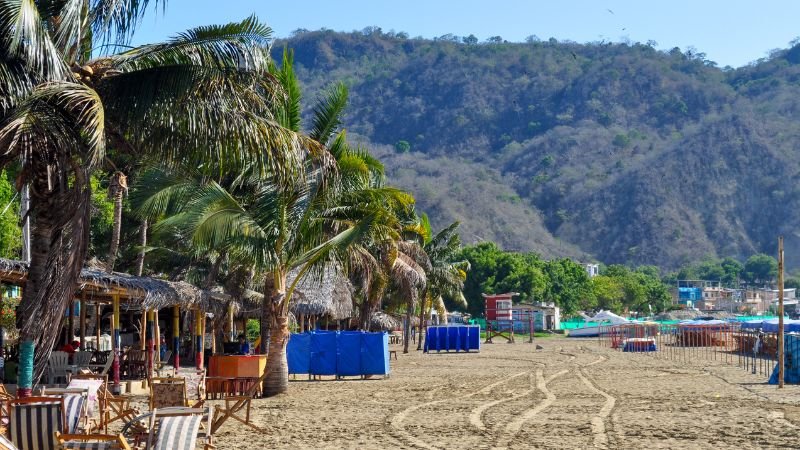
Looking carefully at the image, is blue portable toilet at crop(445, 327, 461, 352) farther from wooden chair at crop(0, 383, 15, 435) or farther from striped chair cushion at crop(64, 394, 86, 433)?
striped chair cushion at crop(64, 394, 86, 433)

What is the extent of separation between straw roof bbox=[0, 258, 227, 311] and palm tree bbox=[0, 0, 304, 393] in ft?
11.8

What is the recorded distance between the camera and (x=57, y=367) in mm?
16641

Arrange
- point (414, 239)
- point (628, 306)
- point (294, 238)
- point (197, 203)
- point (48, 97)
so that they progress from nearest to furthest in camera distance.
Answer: point (48, 97), point (197, 203), point (294, 238), point (414, 239), point (628, 306)

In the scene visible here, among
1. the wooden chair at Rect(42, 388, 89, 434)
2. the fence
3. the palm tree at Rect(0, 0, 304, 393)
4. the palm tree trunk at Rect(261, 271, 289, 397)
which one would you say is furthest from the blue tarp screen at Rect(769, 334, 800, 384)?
the wooden chair at Rect(42, 388, 89, 434)

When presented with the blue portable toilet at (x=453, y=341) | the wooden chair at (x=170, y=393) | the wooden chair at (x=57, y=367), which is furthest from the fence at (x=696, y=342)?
the wooden chair at (x=170, y=393)

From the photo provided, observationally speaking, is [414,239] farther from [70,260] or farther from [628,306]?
[628,306]

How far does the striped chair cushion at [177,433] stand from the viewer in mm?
9312

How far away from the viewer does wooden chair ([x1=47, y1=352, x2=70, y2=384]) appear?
16.3 meters

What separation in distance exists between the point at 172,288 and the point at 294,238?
2624 mm

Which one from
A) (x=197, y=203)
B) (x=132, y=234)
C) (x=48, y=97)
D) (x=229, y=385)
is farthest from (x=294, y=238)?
(x=132, y=234)

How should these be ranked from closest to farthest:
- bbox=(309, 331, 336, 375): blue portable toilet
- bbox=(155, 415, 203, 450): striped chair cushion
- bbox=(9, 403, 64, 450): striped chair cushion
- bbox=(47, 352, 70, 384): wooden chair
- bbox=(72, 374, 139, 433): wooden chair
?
bbox=(155, 415, 203, 450): striped chair cushion < bbox=(9, 403, 64, 450): striped chair cushion < bbox=(72, 374, 139, 433): wooden chair < bbox=(47, 352, 70, 384): wooden chair < bbox=(309, 331, 336, 375): blue portable toilet

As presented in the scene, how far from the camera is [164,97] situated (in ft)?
38.9

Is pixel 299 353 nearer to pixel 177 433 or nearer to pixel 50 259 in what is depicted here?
pixel 50 259

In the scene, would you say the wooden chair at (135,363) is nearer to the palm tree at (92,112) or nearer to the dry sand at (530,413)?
the dry sand at (530,413)
